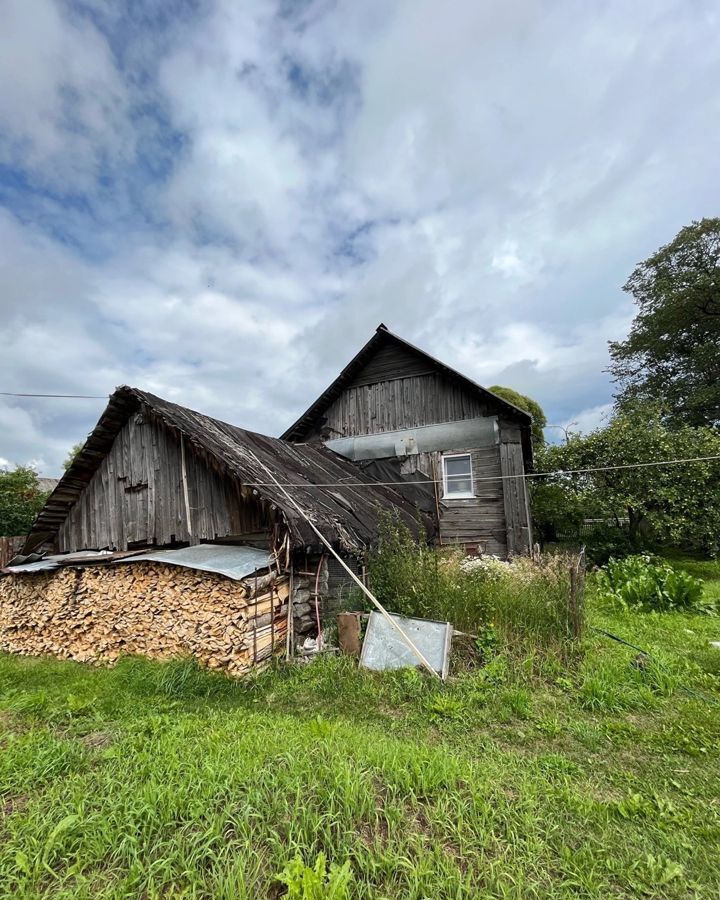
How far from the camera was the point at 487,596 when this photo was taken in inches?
244

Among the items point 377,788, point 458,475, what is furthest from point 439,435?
point 377,788

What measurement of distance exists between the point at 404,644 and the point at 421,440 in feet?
24.2

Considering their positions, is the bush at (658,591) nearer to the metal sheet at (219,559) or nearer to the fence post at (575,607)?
the fence post at (575,607)

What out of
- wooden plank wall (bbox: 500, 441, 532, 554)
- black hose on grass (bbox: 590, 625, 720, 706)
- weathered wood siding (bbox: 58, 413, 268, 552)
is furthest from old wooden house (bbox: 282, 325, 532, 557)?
weathered wood siding (bbox: 58, 413, 268, 552)

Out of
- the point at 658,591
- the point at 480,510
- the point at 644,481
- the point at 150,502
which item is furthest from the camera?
the point at 644,481

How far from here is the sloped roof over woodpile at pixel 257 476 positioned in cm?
683

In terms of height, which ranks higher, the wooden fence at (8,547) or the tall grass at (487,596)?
the wooden fence at (8,547)

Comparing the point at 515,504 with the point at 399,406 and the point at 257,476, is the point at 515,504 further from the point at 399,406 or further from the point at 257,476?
the point at 257,476

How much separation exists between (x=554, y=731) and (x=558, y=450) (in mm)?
13959

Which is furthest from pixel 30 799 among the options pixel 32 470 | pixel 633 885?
pixel 32 470

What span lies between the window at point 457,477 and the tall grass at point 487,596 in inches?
185

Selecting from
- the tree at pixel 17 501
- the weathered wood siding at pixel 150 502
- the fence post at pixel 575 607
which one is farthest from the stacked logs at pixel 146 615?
the tree at pixel 17 501

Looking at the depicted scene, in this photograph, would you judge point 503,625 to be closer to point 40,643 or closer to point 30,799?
point 30,799

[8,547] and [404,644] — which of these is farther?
[8,547]
